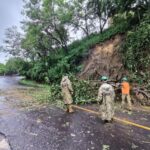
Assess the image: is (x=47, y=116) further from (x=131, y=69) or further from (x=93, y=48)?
(x=93, y=48)

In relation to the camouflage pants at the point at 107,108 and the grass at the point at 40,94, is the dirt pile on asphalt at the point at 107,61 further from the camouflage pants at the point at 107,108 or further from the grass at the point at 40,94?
the camouflage pants at the point at 107,108

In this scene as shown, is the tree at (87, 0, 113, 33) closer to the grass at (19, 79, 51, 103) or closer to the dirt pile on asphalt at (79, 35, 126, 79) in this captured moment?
the dirt pile on asphalt at (79, 35, 126, 79)

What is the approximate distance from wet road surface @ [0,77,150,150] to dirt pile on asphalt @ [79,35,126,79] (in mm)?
5438

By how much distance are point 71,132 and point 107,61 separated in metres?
9.76

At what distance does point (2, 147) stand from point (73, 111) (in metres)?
4.74

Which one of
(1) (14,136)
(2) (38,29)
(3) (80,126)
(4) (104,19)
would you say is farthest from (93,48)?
(1) (14,136)

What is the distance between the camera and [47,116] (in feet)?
Result: 32.7

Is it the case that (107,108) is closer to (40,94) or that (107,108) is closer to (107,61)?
(107,61)

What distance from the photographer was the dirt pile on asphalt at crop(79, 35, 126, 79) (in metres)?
15.0

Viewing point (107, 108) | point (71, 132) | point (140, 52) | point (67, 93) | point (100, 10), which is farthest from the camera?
point (100, 10)

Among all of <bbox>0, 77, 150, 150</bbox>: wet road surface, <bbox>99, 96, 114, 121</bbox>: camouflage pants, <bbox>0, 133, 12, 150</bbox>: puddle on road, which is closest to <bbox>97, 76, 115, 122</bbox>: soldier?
<bbox>99, 96, 114, 121</bbox>: camouflage pants

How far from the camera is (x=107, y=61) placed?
1642 cm

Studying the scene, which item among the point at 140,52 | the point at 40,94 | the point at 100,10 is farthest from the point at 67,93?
the point at 100,10

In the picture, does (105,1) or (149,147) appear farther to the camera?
(105,1)
